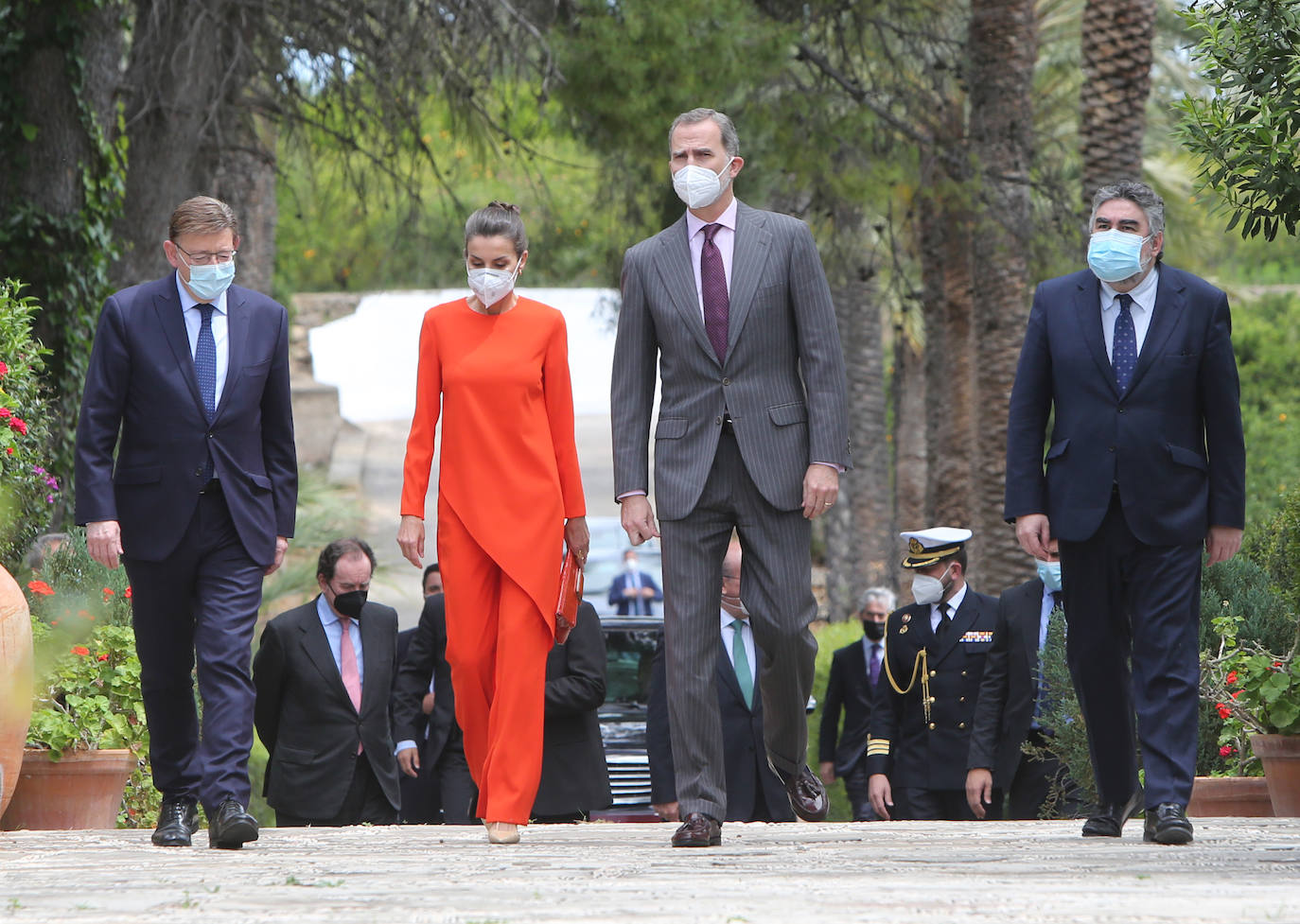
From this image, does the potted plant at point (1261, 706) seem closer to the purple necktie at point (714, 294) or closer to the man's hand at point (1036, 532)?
the man's hand at point (1036, 532)

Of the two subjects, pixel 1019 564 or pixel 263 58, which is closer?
pixel 263 58

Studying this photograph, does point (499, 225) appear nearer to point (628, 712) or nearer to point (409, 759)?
point (409, 759)

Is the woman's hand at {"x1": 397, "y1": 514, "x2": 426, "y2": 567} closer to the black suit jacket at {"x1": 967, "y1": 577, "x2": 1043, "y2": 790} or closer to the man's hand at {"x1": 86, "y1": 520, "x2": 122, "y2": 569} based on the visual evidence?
the man's hand at {"x1": 86, "y1": 520, "x2": 122, "y2": 569}

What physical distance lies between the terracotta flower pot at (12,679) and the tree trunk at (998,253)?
1025 cm

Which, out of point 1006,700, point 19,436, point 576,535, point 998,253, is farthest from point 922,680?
point 998,253

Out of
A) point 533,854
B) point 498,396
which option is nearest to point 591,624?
point 498,396

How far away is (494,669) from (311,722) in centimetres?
282

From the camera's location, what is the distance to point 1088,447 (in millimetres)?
6363

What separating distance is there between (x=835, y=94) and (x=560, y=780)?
24.5 feet

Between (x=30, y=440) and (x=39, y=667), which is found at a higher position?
(x=30, y=440)

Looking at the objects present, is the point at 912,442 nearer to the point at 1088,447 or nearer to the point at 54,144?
the point at 54,144

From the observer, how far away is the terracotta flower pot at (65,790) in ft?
26.6

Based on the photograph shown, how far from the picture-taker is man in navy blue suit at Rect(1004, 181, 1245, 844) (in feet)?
20.4

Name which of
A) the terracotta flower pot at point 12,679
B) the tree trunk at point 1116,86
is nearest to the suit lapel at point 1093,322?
the terracotta flower pot at point 12,679
